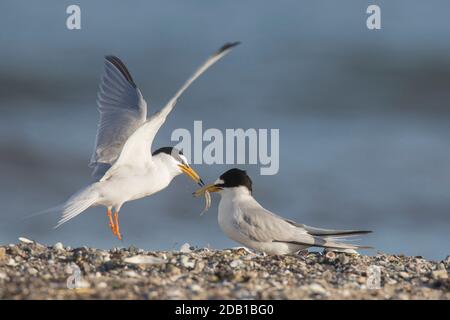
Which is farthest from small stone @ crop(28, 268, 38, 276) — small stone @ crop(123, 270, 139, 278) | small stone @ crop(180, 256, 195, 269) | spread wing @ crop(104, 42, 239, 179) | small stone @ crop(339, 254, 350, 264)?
small stone @ crop(339, 254, 350, 264)

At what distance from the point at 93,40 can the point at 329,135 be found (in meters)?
5.13

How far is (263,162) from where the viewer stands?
494 inches

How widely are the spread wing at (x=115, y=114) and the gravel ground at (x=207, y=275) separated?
61.3 inches

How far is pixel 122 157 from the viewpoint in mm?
8477

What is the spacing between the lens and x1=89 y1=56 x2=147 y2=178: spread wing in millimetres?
8977

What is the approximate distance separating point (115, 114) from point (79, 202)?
134 centimetres

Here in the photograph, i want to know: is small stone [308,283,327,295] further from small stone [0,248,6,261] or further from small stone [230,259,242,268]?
small stone [0,248,6,261]

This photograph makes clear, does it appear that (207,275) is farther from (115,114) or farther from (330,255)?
(115,114)

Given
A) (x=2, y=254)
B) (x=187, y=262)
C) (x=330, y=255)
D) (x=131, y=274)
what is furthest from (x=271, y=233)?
(x=2, y=254)

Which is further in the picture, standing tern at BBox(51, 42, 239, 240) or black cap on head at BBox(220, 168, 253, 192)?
black cap on head at BBox(220, 168, 253, 192)

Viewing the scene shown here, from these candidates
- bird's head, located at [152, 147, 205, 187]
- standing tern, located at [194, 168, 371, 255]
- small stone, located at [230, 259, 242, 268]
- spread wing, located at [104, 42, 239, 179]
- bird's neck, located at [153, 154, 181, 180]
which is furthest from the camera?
bird's head, located at [152, 147, 205, 187]

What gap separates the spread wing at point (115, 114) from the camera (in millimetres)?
8977
